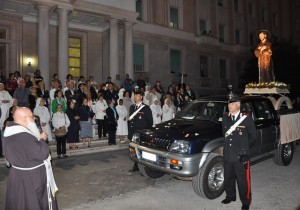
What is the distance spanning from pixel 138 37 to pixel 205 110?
15.9 metres

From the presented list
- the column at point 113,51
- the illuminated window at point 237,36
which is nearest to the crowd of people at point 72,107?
the column at point 113,51

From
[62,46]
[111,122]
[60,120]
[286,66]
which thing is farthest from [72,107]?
[286,66]

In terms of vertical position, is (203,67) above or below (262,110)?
above

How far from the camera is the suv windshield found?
6.22 m

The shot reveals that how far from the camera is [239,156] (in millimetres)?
4723

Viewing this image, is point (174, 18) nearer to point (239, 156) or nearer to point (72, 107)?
point (72, 107)

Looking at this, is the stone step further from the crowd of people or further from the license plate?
the license plate

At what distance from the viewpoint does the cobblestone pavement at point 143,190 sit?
5.05 m

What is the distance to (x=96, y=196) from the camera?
5570 millimetres

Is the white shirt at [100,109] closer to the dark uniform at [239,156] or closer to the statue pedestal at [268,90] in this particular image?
the statue pedestal at [268,90]

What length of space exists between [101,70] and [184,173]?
51.7ft

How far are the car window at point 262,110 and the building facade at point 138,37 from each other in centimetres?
1109

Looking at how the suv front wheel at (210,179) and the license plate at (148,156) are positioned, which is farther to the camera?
the license plate at (148,156)

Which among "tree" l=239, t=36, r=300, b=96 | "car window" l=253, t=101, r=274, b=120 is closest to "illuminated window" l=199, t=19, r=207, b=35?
"tree" l=239, t=36, r=300, b=96
